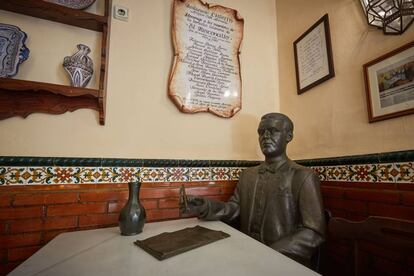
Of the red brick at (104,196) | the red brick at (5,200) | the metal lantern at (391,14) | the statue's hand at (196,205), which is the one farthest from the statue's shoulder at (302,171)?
the red brick at (5,200)

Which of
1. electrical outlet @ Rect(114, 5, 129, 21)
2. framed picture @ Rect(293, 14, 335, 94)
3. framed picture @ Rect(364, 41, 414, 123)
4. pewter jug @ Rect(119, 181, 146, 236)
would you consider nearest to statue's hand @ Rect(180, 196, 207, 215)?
pewter jug @ Rect(119, 181, 146, 236)

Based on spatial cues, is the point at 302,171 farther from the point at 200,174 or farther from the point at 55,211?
the point at 55,211

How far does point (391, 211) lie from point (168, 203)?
1.10 metres

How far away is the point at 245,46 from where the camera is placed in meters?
1.76

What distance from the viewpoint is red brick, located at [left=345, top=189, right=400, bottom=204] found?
93 cm

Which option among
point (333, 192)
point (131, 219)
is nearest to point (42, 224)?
point (131, 219)

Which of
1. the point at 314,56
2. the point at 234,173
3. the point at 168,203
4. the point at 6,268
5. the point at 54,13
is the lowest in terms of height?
the point at 6,268

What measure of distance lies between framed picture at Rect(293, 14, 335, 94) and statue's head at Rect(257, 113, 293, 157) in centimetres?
48

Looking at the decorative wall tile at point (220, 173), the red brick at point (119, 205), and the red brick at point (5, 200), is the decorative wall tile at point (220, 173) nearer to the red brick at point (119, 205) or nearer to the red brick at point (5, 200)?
the red brick at point (119, 205)

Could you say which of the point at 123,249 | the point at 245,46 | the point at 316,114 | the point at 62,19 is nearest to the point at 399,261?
the point at 316,114

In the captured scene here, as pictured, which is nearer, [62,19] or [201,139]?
[62,19]

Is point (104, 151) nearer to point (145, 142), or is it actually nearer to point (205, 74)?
point (145, 142)

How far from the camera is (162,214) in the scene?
4.22 feet

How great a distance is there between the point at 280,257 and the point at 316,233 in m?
0.38
